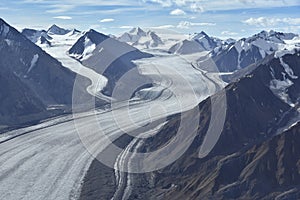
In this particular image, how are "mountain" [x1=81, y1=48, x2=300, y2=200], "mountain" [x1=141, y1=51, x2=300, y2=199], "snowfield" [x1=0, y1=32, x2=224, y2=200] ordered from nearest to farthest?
"mountain" [x1=141, y1=51, x2=300, y2=199], "mountain" [x1=81, y1=48, x2=300, y2=200], "snowfield" [x1=0, y1=32, x2=224, y2=200]

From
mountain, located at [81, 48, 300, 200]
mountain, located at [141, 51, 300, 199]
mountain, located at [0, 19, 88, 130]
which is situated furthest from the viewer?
mountain, located at [0, 19, 88, 130]

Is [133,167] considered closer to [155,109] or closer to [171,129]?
[171,129]

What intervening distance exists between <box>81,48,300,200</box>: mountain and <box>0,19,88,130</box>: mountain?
35.2 metres

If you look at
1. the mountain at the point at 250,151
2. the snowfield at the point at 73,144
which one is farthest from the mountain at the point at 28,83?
the mountain at the point at 250,151

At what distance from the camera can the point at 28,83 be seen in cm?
14550

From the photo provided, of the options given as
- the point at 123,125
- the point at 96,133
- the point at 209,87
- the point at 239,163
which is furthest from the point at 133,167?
the point at 209,87

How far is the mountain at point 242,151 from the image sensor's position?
5625 centimetres

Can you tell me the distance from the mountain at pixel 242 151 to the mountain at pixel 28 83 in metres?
35.2

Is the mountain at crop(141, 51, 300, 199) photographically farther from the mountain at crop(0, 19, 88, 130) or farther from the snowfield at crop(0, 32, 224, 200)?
the mountain at crop(0, 19, 88, 130)

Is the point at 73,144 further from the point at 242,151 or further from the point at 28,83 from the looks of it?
the point at 28,83

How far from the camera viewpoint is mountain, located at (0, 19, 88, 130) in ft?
380

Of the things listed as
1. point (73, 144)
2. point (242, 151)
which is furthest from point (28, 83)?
point (242, 151)

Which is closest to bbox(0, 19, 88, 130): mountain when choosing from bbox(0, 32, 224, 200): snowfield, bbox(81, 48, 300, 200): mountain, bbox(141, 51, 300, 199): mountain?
bbox(0, 32, 224, 200): snowfield

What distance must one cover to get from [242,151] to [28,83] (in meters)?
92.8
